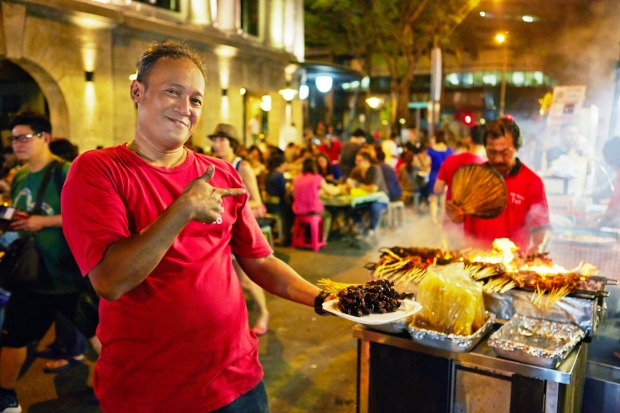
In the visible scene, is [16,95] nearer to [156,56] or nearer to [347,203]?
[347,203]

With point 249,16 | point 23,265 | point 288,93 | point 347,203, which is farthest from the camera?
point 288,93

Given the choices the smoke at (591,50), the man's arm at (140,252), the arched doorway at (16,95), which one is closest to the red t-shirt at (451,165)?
the smoke at (591,50)

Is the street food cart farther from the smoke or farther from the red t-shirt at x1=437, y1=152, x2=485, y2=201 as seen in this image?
the smoke

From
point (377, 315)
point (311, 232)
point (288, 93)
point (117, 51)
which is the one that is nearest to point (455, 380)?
point (377, 315)

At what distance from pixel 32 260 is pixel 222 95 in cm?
1486

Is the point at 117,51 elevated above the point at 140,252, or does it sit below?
above

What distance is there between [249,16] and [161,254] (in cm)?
1982

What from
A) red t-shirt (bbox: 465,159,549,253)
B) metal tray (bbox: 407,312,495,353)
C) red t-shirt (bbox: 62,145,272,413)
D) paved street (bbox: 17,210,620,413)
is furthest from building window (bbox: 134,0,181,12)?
red t-shirt (bbox: 62,145,272,413)

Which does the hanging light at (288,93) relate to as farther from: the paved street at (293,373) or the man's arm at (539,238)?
the man's arm at (539,238)

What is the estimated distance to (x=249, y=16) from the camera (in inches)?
789

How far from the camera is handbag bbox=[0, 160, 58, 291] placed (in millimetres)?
3986

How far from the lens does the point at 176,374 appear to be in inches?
77.7

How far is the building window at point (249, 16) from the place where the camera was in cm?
1977

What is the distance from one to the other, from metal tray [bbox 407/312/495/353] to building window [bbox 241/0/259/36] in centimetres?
1834
